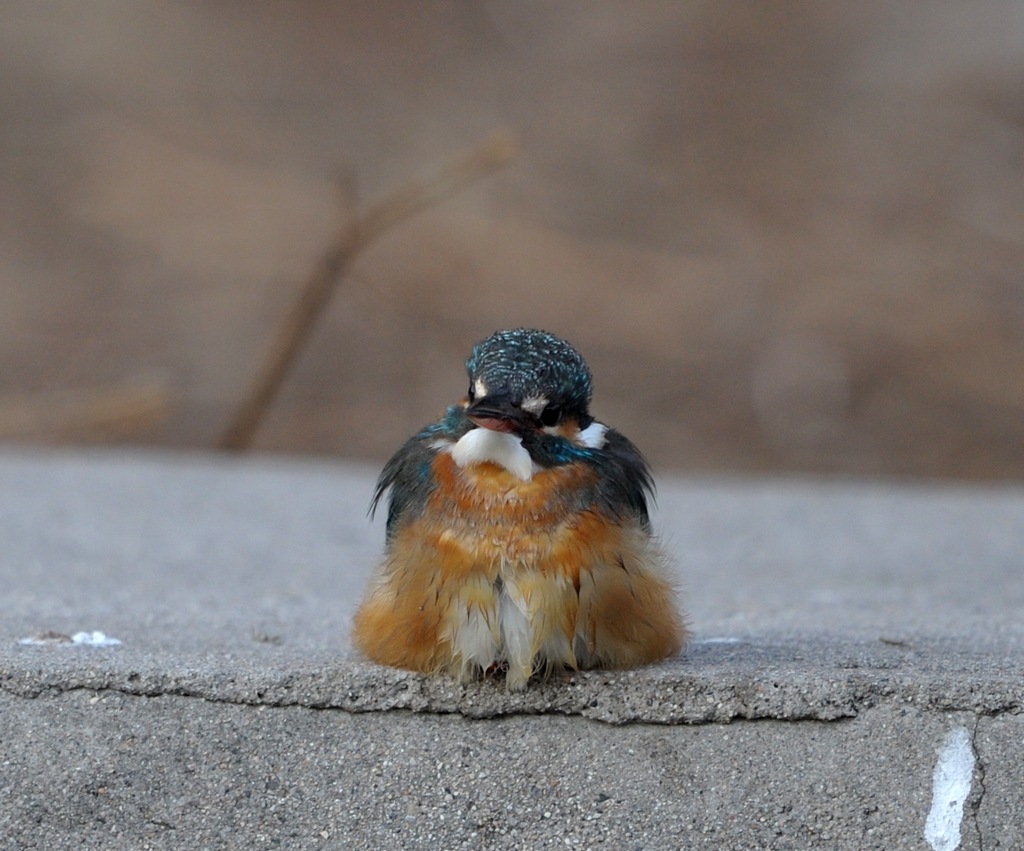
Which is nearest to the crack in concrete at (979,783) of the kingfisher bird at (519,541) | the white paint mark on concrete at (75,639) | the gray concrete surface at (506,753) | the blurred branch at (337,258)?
the gray concrete surface at (506,753)

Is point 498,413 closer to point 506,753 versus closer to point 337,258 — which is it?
point 506,753

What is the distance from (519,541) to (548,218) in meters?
8.95

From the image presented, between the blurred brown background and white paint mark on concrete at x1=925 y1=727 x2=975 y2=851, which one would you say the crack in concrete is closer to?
white paint mark on concrete at x1=925 y1=727 x2=975 y2=851

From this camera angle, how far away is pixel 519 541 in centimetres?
282

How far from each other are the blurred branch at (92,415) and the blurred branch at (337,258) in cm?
47

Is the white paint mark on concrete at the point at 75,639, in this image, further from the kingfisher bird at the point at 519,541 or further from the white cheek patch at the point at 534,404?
the white cheek patch at the point at 534,404


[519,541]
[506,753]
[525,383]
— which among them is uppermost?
[525,383]

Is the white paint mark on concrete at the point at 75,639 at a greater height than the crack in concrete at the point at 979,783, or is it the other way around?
the white paint mark on concrete at the point at 75,639

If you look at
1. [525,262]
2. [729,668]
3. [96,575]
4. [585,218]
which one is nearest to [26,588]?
[96,575]

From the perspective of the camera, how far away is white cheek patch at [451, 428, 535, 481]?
2.85 meters

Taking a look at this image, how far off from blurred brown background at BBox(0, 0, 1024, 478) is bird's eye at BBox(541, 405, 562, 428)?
18.3 ft

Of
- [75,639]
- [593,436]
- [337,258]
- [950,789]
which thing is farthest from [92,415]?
[950,789]

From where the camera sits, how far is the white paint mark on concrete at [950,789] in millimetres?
2748

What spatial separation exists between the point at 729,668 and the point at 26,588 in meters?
2.26
